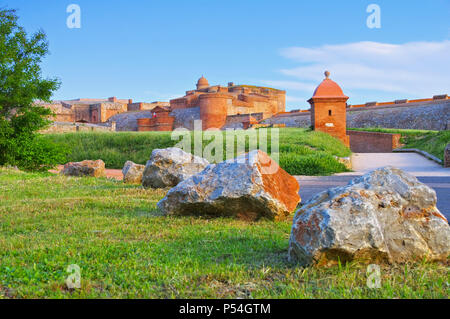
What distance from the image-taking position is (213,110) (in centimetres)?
5488

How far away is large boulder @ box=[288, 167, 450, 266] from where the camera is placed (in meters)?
3.09

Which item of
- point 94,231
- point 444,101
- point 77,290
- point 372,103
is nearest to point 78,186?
point 94,231

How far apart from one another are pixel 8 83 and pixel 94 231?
11687mm

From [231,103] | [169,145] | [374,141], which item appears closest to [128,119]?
[231,103]

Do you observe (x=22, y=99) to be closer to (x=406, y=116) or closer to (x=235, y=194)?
(x=235, y=194)

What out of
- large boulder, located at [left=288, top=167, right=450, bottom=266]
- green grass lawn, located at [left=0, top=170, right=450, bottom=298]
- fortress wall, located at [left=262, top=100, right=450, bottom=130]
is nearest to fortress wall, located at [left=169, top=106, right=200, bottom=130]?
fortress wall, located at [left=262, top=100, right=450, bottom=130]

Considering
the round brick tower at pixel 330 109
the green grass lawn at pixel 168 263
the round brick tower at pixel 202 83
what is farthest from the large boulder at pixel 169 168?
the round brick tower at pixel 202 83

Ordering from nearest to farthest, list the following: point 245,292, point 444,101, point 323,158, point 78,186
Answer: point 245,292, point 78,186, point 323,158, point 444,101

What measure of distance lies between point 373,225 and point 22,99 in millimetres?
14233

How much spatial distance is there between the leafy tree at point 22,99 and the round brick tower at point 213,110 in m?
39.7

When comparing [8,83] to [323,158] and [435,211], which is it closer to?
[323,158]

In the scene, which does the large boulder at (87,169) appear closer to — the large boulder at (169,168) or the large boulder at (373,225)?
the large boulder at (169,168)

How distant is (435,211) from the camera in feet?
11.5
